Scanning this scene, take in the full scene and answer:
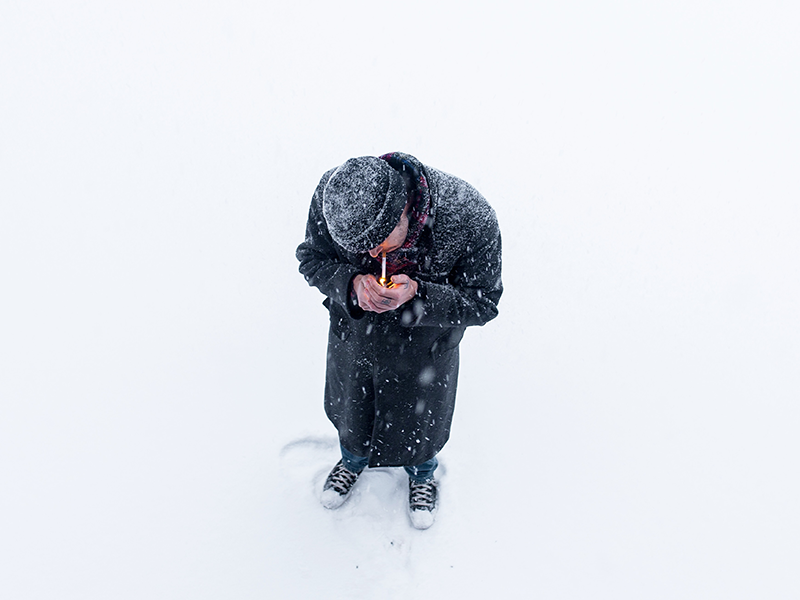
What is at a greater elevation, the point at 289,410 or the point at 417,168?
the point at 417,168

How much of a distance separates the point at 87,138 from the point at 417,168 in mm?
4624

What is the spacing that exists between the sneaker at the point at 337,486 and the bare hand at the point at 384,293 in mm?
1226

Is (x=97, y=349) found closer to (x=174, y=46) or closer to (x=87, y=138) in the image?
(x=87, y=138)

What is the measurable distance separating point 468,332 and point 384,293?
6.85ft

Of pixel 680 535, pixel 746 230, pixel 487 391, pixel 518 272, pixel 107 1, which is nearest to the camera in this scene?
pixel 680 535

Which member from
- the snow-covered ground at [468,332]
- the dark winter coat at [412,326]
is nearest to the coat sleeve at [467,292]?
the dark winter coat at [412,326]

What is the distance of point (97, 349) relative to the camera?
3227 millimetres

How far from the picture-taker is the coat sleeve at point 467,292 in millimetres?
1652

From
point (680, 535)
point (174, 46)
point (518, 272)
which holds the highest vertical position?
point (174, 46)

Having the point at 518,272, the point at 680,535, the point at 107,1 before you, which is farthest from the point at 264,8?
the point at 680,535

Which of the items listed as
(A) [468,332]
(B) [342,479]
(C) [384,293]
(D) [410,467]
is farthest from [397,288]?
(A) [468,332]

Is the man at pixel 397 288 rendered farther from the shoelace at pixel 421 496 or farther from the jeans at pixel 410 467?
the shoelace at pixel 421 496

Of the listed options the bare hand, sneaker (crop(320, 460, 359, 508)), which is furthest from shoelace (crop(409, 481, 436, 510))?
the bare hand

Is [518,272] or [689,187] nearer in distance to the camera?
[518,272]
